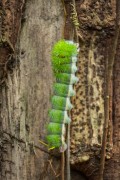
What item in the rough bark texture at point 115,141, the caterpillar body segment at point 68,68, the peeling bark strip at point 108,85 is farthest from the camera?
the rough bark texture at point 115,141

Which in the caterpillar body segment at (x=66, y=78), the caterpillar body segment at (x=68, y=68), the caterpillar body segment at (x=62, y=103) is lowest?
the caterpillar body segment at (x=62, y=103)

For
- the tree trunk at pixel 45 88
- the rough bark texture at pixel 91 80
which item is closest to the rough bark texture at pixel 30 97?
the tree trunk at pixel 45 88

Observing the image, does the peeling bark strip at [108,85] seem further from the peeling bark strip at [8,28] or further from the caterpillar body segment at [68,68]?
the peeling bark strip at [8,28]

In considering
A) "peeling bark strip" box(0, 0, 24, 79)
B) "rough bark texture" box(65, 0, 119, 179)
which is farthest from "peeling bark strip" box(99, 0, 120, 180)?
"peeling bark strip" box(0, 0, 24, 79)

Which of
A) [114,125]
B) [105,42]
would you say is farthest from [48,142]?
[105,42]

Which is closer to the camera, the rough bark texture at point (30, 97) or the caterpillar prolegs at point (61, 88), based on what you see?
the caterpillar prolegs at point (61, 88)

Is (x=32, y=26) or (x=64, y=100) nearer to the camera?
(x=64, y=100)

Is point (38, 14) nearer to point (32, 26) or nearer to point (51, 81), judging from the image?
point (32, 26)

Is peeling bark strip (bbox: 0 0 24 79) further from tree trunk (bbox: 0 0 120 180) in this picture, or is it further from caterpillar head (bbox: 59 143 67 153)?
caterpillar head (bbox: 59 143 67 153)
